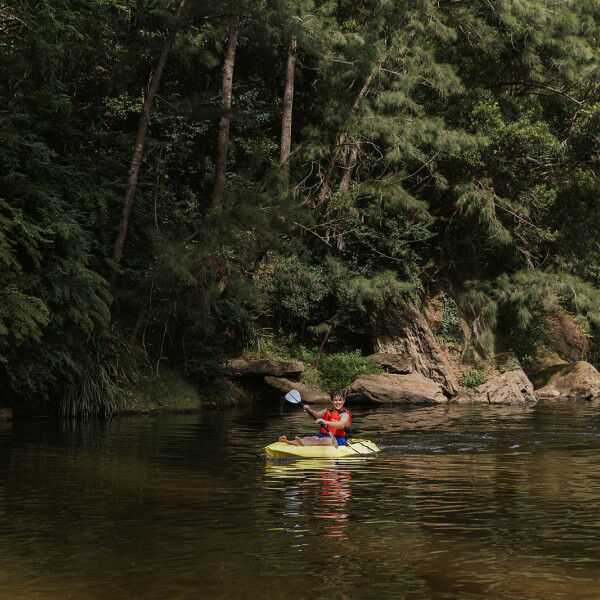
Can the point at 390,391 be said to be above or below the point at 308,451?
above

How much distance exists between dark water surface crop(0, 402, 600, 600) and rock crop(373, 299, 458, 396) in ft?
36.0

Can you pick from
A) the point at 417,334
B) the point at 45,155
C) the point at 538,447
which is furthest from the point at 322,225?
the point at 538,447

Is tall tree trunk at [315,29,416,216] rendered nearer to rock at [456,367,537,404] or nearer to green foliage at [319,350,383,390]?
green foliage at [319,350,383,390]

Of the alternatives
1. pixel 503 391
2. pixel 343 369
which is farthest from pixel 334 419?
pixel 503 391

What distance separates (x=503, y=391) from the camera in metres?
24.7

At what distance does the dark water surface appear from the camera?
5590 millimetres

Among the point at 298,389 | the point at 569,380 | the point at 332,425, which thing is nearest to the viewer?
the point at 332,425

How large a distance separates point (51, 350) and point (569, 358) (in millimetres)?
20548

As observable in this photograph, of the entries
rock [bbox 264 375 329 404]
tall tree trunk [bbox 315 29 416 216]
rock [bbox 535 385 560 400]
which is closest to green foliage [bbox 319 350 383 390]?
rock [bbox 264 375 329 404]

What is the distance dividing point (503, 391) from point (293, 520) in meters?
18.2

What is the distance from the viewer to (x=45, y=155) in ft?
57.1

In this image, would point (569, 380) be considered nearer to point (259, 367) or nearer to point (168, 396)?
point (259, 367)

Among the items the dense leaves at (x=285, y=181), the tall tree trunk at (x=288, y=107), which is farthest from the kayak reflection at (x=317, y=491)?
the tall tree trunk at (x=288, y=107)

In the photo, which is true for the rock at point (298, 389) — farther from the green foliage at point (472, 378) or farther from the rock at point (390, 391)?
the green foliage at point (472, 378)
